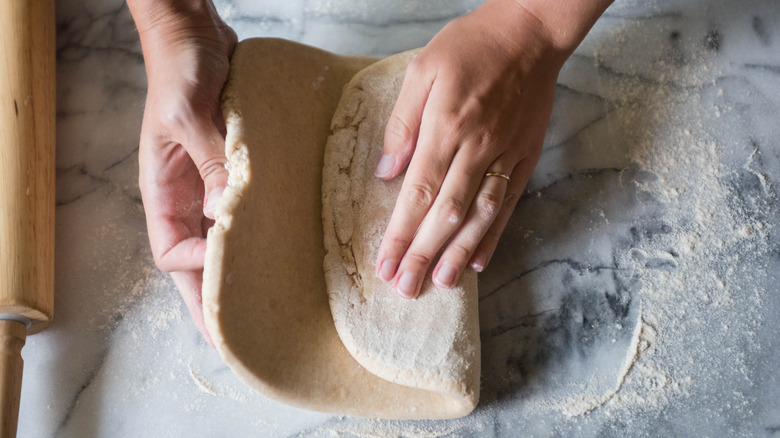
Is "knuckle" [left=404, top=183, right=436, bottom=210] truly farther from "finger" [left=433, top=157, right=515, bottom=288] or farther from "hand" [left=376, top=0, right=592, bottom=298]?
"finger" [left=433, top=157, right=515, bottom=288]

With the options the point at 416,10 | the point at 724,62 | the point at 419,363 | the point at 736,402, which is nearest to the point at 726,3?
the point at 724,62

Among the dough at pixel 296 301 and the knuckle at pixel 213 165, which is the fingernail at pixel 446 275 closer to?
the dough at pixel 296 301

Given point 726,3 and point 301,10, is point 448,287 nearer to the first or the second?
point 301,10

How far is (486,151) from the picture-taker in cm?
125

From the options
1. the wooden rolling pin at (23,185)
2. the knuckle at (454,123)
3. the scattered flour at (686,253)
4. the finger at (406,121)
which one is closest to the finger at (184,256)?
the wooden rolling pin at (23,185)

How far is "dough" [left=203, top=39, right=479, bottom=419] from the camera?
1.09 meters

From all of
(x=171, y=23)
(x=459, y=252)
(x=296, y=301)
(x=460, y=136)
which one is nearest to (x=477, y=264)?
(x=459, y=252)

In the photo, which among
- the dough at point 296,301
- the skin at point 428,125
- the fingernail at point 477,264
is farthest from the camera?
the fingernail at point 477,264

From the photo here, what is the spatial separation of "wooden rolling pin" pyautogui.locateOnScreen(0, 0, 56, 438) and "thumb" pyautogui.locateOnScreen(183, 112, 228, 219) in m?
0.56

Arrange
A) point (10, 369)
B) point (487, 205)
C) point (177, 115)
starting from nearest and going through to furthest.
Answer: point (177, 115)
point (487, 205)
point (10, 369)

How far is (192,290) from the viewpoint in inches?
54.7

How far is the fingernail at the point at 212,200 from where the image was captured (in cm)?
118

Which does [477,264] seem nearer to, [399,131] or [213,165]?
[399,131]

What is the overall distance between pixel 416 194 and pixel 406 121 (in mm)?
167
